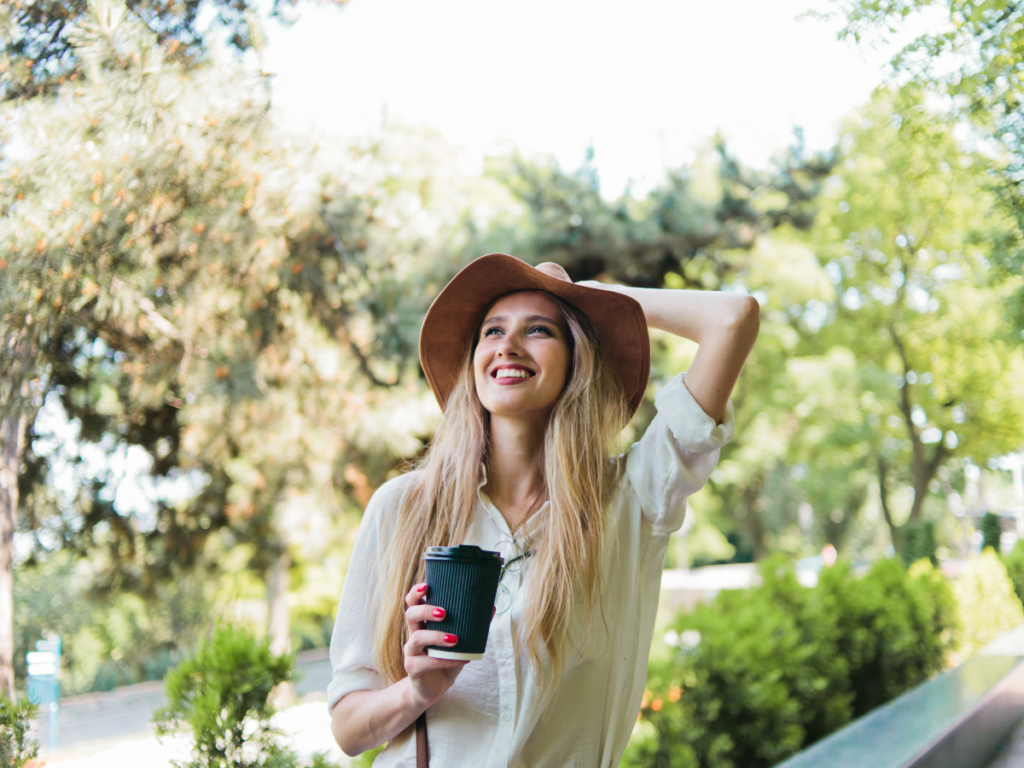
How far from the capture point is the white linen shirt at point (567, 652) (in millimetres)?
1453

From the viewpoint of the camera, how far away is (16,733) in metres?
1.91

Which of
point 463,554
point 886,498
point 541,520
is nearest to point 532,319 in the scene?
point 541,520

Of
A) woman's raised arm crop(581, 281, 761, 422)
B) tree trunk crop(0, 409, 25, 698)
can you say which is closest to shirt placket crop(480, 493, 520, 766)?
woman's raised arm crop(581, 281, 761, 422)

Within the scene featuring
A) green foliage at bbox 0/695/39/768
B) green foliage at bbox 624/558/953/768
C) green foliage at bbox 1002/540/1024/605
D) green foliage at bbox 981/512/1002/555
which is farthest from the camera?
green foliage at bbox 981/512/1002/555

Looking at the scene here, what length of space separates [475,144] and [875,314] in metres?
8.05

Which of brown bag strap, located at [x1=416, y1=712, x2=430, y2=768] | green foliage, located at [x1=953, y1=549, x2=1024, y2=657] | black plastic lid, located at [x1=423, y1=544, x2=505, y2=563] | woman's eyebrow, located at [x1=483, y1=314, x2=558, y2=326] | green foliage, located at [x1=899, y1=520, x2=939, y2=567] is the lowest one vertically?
green foliage, located at [x1=899, y1=520, x2=939, y2=567]

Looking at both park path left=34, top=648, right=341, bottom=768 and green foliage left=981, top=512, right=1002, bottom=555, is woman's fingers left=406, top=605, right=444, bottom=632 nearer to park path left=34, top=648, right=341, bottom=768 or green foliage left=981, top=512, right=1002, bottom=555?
park path left=34, top=648, right=341, bottom=768

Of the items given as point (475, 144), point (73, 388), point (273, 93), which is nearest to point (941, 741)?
point (73, 388)

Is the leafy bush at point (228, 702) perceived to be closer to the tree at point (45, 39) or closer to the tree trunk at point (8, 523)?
the tree trunk at point (8, 523)

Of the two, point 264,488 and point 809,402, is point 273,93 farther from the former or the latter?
point 809,402

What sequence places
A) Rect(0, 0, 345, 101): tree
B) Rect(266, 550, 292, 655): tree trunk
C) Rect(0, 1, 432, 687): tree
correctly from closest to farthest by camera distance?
Rect(0, 0, 345, 101): tree
Rect(0, 1, 432, 687): tree
Rect(266, 550, 292, 655): tree trunk

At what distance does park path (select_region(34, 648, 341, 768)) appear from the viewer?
2.12 m

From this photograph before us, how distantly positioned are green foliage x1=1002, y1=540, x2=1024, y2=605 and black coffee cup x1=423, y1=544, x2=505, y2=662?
9.07 metres

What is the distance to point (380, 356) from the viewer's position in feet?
15.0
